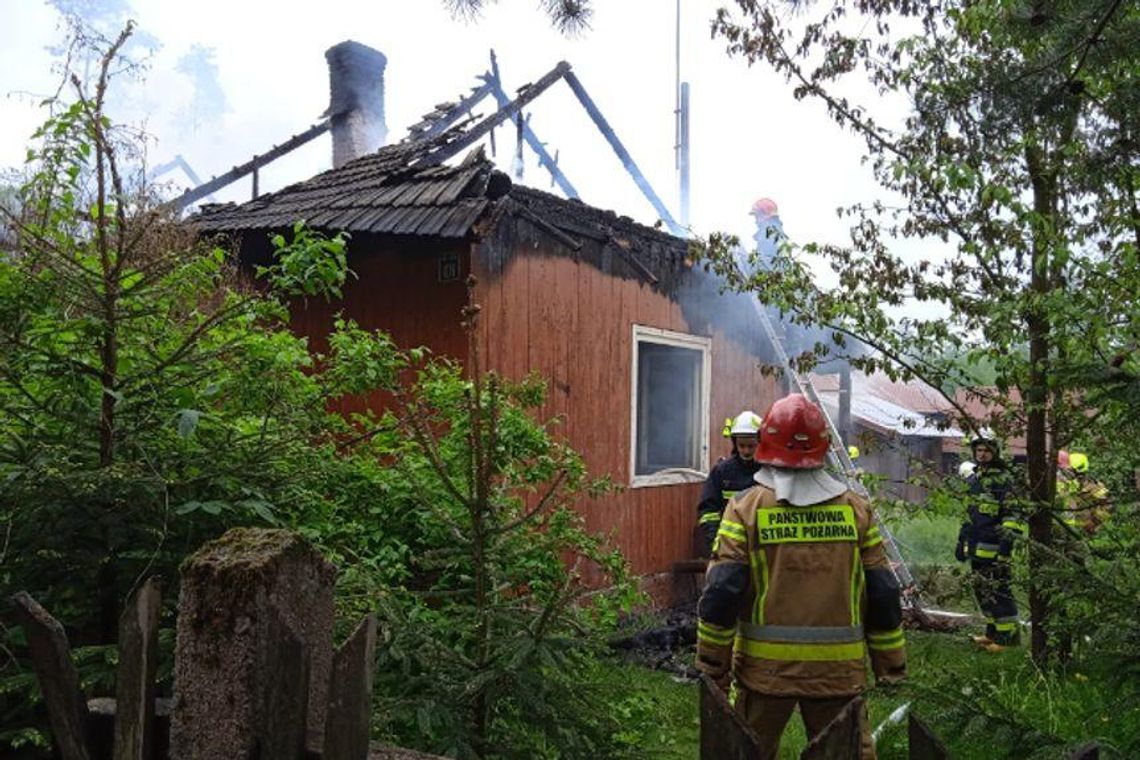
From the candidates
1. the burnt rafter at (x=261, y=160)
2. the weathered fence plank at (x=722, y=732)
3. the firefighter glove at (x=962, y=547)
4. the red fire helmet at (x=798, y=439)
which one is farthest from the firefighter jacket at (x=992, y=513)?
the burnt rafter at (x=261, y=160)

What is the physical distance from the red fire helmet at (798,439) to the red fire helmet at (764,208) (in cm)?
1450

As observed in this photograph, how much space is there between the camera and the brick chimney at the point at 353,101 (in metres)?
13.7

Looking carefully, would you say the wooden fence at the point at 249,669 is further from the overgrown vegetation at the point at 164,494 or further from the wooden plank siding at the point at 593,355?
the wooden plank siding at the point at 593,355

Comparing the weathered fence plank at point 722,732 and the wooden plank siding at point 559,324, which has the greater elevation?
the wooden plank siding at point 559,324

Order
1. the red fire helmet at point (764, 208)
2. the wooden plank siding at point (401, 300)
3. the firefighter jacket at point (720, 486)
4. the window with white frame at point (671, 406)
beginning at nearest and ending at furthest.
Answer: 1. the firefighter jacket at point (720, 486)
2. the wooden plank siding at point (401, 300)
3. the window with white frame at point (671, 406)
4. the red fire helmet at point (764, 208)

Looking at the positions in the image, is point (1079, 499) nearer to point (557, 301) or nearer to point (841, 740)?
point (557, 301)

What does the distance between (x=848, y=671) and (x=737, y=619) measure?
443 millimetres

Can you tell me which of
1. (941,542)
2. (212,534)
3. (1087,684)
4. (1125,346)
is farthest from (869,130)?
(941,542)

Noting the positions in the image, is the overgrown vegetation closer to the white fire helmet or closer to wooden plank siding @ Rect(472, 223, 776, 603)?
wooden plank siding @ Rect(472, 223, 776, 603)

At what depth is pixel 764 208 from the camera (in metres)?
17.0

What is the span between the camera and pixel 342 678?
1.17m

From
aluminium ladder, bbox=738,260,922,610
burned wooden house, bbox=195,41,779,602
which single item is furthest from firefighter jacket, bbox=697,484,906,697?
aluminium ladder, bbox=738,260,922,610

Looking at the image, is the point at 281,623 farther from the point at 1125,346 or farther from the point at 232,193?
the point at 232,193

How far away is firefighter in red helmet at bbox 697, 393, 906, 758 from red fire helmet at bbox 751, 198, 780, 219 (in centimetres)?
1457
